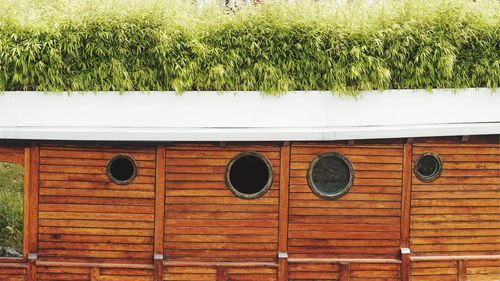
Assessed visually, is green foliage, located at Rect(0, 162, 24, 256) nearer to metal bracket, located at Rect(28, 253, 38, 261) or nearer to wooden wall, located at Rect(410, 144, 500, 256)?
metal bracket, located at Rect(28, 253, 38, 261)

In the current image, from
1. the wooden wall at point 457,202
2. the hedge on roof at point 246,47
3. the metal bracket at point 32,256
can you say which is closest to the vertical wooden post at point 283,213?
the hedge on roof at point 246,47

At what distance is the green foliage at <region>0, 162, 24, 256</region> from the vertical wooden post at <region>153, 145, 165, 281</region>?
232 centimetres

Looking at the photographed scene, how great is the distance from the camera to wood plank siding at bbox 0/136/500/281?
6730mm

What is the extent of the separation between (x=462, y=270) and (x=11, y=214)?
5.74m

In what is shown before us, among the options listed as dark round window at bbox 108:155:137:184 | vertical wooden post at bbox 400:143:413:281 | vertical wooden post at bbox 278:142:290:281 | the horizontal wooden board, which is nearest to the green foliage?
dark round window at bbox 108:155:137:184

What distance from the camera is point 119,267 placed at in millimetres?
6758

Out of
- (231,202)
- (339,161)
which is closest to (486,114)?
(339,161)

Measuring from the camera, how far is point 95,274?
22.2ft

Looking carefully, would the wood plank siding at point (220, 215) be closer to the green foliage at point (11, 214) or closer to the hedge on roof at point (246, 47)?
the hedge on roof at point (246, 47)

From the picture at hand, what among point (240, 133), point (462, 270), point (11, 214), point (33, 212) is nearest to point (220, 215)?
point (240, 133)

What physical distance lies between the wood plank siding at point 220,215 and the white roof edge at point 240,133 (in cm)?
28

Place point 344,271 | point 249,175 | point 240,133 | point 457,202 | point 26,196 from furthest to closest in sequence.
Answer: point 249,175 < point 457,202 < point 344,271 < point 26,196 < point 240,133

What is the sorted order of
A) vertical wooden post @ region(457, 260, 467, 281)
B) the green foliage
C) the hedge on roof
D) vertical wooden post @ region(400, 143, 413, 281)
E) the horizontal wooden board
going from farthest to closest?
the green foliage → vertical wooden post @ region(457, 260, 467, 281) → vertical wooden post @ region(400, 143, 413, 281) → the horizontal wooden board → the hedge on roof

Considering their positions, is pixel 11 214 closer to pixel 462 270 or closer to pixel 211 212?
pixel 211 212
